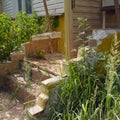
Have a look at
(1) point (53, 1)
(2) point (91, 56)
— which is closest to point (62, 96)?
(2) point (91, 56)

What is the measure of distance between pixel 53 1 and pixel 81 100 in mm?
4943

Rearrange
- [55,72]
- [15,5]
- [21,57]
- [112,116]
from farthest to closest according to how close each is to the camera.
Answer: [15,5]
[21,57]
[55,72]
[112,116]

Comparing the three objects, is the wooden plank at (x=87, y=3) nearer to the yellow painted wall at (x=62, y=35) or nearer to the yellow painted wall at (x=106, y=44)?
the yellow painted wall at (x=62, y=35)

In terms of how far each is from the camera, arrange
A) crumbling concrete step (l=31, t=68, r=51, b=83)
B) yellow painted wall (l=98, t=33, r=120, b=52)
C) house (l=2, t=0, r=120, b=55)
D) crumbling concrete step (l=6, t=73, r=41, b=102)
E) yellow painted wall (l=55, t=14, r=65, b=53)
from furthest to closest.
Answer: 1. yellow painted wall (l=55, t=14, r=65, b=53)
2. house (l=2, t=0, r=120, b=55)
3. crumbling concrete step (l=31, t=68, r=51, b=83)
4. crumbling concrete step (l=6, t=73, r=41, b=102)
5. yellow painted wall (l=98, t=33, r=120, b=52)

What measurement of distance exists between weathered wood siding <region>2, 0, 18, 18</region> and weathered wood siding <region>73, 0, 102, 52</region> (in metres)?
5.24

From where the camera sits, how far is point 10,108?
4.13 meters

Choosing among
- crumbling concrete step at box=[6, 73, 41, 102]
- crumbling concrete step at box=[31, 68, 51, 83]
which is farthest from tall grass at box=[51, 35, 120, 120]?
crumbling concrete step at box=[31, 68, 51, 83]

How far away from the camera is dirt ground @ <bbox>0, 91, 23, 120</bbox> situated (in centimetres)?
377

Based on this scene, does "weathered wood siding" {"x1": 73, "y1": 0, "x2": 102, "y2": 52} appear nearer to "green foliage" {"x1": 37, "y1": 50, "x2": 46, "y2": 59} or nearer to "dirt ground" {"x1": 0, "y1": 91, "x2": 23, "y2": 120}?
"green foliage" {"x1": 37, "y1": 50, "x2": 46, "y2": 59}

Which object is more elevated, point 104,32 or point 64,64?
point 104,32

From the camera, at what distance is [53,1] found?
7.29m

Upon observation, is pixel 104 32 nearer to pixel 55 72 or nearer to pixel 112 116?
pixel 55 72

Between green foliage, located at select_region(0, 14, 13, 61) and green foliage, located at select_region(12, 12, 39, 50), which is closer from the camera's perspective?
green foliage, located at select_region(0, 14, 13, 61)

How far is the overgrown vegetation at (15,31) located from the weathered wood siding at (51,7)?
285mm
